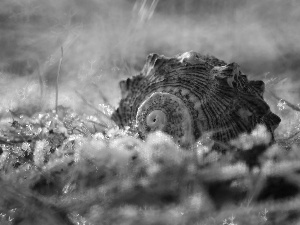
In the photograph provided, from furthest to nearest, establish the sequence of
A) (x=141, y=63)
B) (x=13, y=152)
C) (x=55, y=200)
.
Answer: (x=141, y=63) < (x=13, y=152) < (x=55, y=200)

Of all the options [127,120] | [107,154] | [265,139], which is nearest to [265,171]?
[265,139]

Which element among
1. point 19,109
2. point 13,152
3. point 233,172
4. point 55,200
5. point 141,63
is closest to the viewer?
point 55,200

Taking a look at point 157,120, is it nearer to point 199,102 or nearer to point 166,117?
point 166,117

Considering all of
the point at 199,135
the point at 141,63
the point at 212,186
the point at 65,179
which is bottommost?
the point at 212,186

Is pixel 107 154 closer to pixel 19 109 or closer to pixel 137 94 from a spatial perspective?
pixel 137 94

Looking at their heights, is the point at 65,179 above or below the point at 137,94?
below

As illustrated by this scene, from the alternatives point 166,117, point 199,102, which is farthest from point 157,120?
point 199,102

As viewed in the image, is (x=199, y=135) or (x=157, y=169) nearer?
(x=157, y=169)
